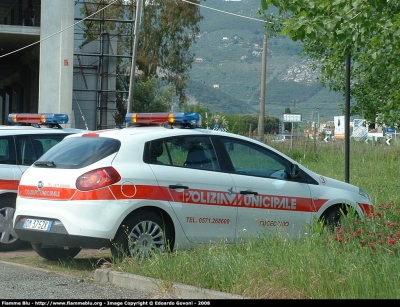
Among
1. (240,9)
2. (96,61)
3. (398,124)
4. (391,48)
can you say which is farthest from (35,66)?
(240,9)

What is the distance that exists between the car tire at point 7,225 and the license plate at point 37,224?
67.7 inches

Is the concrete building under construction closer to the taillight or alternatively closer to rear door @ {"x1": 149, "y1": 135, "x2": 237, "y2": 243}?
rear door @ {"x1": 149, "y1": 135, "x2": 237, "y2": 243}

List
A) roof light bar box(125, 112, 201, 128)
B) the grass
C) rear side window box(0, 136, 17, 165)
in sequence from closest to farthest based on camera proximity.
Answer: the grass
roof light bar box(125, 112, 201, 128)
rear side window box(0, 136, 17, 165)

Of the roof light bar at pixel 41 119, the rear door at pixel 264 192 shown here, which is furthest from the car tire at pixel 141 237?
the roof light bar at pixel 41 119

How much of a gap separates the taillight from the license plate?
22.7 inches

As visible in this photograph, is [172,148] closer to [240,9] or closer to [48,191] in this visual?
[48,191]

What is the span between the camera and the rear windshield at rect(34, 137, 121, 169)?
26.1 feet

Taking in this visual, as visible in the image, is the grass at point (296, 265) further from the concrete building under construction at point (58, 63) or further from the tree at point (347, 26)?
the concrete building under construction at point (58, 63)

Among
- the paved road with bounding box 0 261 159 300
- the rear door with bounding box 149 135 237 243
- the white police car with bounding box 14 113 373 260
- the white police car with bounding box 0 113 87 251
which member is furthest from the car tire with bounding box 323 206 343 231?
the white police car with bounding box 0 113 87 251

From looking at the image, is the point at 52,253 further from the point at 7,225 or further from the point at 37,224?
the point at 7,225

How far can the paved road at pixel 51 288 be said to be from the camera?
6734 mm

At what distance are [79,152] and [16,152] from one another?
94.3 inches

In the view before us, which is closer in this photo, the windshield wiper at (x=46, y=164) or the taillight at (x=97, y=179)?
the taillight at (x=97, y=179)

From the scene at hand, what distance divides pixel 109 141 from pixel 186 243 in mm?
1466
